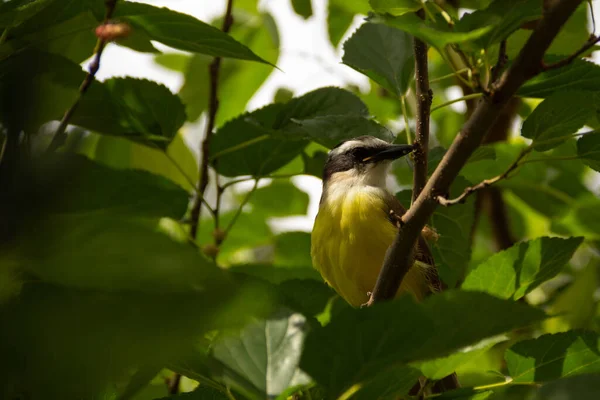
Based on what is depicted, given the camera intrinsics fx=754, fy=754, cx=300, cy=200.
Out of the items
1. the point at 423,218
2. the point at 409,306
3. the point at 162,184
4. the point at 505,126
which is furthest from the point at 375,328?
the point at 505,126

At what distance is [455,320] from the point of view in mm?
1504

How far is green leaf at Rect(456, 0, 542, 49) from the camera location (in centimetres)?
187

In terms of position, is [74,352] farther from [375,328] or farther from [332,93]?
[332,93]

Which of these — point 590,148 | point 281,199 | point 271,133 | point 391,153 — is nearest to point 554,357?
point 590,148

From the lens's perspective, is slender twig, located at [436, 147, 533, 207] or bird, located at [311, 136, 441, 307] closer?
slender twig, located at [436, 147, 533, 207]

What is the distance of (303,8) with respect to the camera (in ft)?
13.4

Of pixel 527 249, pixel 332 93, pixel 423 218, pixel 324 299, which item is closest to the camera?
pixel 423 218

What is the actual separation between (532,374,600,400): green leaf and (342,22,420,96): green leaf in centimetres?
163

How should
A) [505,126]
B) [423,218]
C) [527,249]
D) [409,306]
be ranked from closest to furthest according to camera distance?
[409,306], [423,218], [527,249], [505,126]

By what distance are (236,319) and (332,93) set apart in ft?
7.46

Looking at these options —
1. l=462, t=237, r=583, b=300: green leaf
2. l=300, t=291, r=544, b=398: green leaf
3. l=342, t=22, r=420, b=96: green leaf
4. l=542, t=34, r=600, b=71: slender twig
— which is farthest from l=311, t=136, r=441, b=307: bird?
l=300, t=291, r=544, b=398: green leaf

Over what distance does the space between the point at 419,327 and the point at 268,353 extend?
423 millimetres

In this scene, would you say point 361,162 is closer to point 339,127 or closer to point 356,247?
point 356,247

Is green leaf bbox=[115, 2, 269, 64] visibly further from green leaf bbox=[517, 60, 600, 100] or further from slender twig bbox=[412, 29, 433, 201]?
green leaf bbox=[517, 60, 600, 100]
